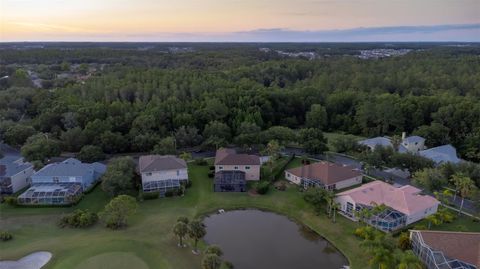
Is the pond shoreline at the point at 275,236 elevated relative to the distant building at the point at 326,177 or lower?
lower

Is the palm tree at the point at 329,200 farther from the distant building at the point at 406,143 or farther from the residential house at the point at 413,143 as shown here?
the residential house at the point at 413,143

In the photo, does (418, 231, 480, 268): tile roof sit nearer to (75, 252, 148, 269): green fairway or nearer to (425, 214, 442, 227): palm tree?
(425, 214, 442, 227): palm tree

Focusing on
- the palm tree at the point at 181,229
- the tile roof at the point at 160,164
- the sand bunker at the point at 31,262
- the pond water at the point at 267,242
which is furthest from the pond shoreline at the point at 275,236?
the sand bunker at the point at 31,262

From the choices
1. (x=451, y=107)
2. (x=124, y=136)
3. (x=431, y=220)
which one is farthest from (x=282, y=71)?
(x=431, y=220)

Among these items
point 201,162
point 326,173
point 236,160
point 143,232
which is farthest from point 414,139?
point 143,232

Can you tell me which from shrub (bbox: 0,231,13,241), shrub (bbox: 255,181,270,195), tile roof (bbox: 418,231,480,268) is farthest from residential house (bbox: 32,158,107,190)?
tile roof (bbox: 418,231,480,268)

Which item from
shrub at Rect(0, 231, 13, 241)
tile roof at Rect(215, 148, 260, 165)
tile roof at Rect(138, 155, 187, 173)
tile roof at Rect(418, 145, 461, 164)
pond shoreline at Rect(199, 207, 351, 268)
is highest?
tile roof at Rect(138, 155, 187, 173)

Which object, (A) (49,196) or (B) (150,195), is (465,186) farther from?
(A) (49,196)
